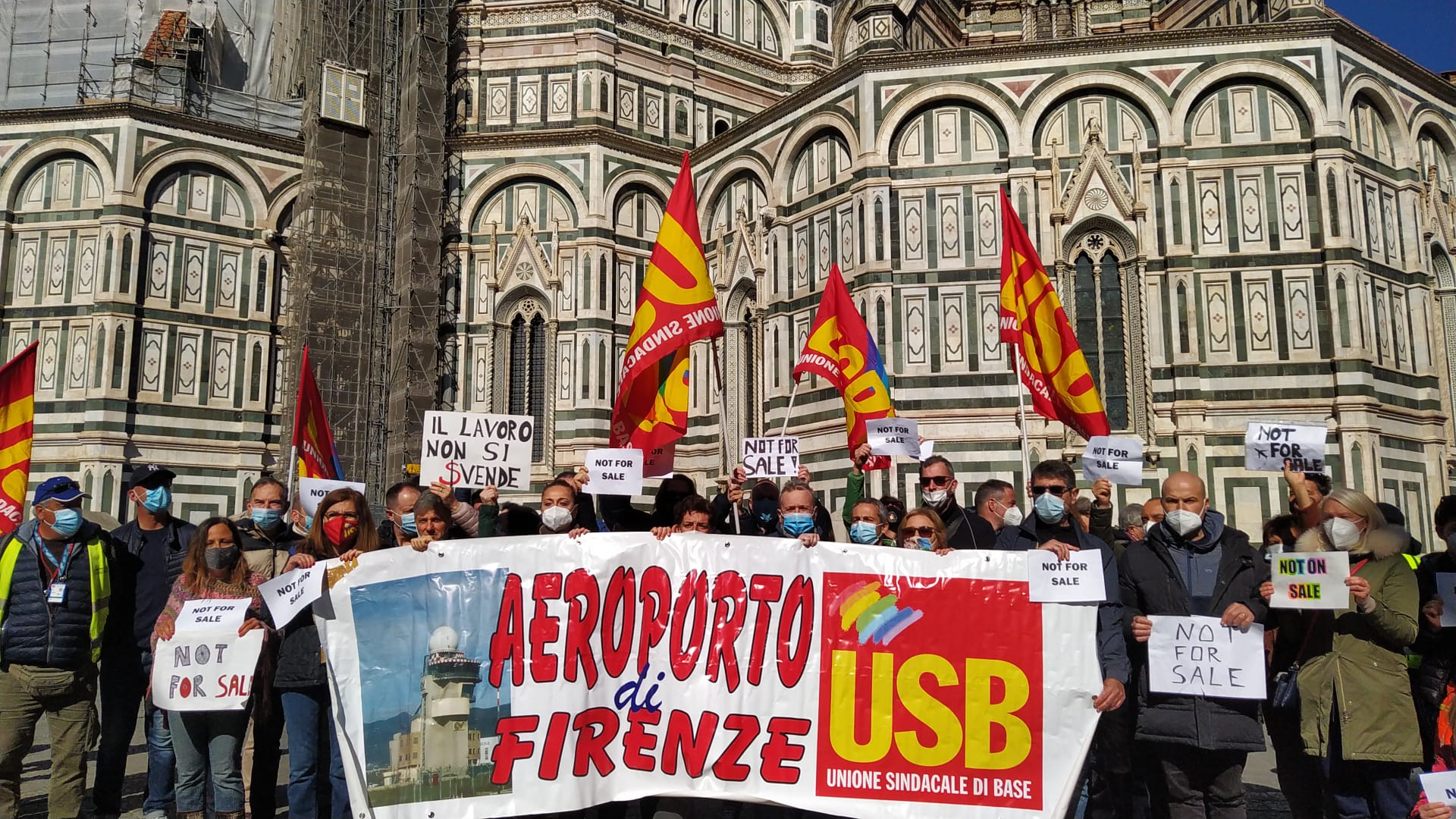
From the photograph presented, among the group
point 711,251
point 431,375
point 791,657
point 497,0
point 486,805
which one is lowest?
point 486,805

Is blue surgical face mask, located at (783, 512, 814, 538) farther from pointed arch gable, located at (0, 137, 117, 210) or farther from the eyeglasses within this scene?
pointed arch gable, located at (0, 137, 117, 210)

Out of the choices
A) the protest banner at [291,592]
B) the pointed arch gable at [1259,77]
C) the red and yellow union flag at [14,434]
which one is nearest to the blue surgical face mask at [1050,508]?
the protest banner at [291,592]

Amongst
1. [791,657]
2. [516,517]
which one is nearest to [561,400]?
[516,517]

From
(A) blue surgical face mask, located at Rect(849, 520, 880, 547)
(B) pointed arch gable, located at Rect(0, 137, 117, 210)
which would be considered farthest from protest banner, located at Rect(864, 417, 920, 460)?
(B) pointed arch gable, located at Rect(0, 137, 117, 210)

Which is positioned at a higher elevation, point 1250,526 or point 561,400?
point 561,400

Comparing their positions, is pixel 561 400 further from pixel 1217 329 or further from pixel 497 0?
pixel 1217 329

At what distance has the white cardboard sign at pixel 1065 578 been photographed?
22.3ft

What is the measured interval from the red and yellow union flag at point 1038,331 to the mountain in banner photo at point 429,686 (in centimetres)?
888

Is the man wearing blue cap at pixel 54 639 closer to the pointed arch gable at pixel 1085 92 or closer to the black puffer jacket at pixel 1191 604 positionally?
the black puffer jacket at pixel 1191 604

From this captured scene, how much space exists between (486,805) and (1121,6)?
96.9 feet

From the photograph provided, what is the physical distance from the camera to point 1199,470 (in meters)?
21.1

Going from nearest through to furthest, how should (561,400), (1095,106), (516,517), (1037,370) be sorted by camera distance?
(516,517) → (1037,370) → (1095,106) → (561,400)

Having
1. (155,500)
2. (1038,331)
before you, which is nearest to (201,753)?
(155,500)

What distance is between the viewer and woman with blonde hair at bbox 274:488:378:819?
7.25m
